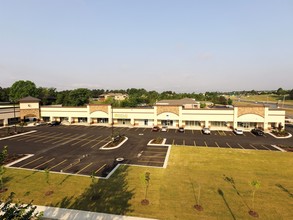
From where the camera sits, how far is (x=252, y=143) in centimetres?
4116

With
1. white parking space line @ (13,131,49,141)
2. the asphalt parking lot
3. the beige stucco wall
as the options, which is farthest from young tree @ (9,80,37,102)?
white parking space line @ (13,131,49,141)

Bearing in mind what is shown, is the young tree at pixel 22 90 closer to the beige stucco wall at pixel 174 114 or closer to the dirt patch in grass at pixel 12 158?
the beige stucco wall at pixel 174 114

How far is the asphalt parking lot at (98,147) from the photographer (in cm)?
2848

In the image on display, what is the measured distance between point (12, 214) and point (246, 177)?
81.7 feet

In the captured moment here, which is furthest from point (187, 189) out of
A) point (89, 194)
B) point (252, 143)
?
point (252, 143)

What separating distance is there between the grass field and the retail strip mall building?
88.6 feet

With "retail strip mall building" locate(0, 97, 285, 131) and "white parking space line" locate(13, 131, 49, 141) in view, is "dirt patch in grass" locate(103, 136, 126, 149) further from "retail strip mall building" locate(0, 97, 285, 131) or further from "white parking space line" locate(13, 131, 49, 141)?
"white parking space line" locate(13, 131, 49, 141)

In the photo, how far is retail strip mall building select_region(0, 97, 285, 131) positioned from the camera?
5466cm

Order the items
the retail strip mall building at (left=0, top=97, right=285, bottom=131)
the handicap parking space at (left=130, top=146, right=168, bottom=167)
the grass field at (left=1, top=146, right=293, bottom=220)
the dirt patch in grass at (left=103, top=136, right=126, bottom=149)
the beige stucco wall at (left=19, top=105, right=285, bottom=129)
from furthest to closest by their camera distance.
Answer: the retail strip mall building at (left=0, top=97, right=285, bottom=131), the beige stucco wall at (left=19, top=105, right=285, bottom=129), the dirt patch in grass at (left=103, top=136, right=126, bottom=149), the handicap parking space at (left=130, top=146, right=168, bottom=167), the grass field at (left=1, top=146, right=293, bottom=220)

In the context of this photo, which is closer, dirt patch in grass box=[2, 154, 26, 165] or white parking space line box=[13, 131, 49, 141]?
dirt patch in grass box=[2, 154, 26, 165]

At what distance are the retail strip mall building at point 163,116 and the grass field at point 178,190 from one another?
88.6 ft

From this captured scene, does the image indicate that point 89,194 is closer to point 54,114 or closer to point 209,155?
point 209,155

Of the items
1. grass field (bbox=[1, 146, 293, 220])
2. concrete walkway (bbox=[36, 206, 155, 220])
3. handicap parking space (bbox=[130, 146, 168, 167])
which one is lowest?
concrete walkway (bbox=[36, 206, 155, 220])

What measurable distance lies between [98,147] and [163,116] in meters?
26.7
